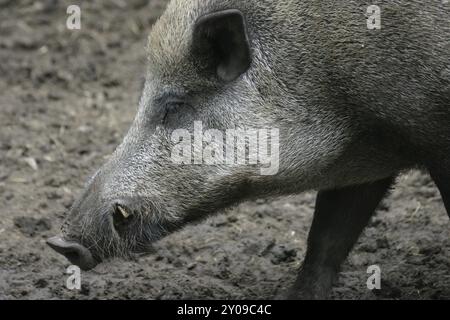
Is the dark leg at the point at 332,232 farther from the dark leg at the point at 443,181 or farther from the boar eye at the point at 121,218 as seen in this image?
the boar eye at the point at 121,218

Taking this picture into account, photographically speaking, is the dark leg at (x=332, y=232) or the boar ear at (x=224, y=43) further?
the dark leg at (x=332, y=232)

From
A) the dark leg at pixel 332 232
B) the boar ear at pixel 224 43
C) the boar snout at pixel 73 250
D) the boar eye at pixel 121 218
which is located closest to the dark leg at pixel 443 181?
the dark leg at pixel 332 232

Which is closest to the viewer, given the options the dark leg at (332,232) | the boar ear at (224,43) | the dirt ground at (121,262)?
the boar ear at (224,43)

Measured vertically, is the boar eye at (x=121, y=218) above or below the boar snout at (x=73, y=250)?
above

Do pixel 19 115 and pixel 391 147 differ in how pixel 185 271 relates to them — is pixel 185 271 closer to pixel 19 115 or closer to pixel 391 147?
pixel 391 147

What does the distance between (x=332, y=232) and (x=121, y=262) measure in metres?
1.28

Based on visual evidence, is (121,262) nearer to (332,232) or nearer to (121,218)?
(121,218)

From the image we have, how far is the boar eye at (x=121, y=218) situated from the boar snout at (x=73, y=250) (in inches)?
7.8

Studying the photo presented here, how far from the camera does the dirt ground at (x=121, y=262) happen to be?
19.8 ft

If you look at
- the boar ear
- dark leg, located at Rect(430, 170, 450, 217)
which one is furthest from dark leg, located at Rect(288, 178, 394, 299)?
the boar ear

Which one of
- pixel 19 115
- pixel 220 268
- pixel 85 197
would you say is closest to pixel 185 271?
pixel 220 268

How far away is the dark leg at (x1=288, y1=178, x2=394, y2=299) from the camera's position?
589 cm

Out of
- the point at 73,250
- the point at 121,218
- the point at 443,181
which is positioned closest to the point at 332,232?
the point at 443,181

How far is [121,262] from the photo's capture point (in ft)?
19.7
